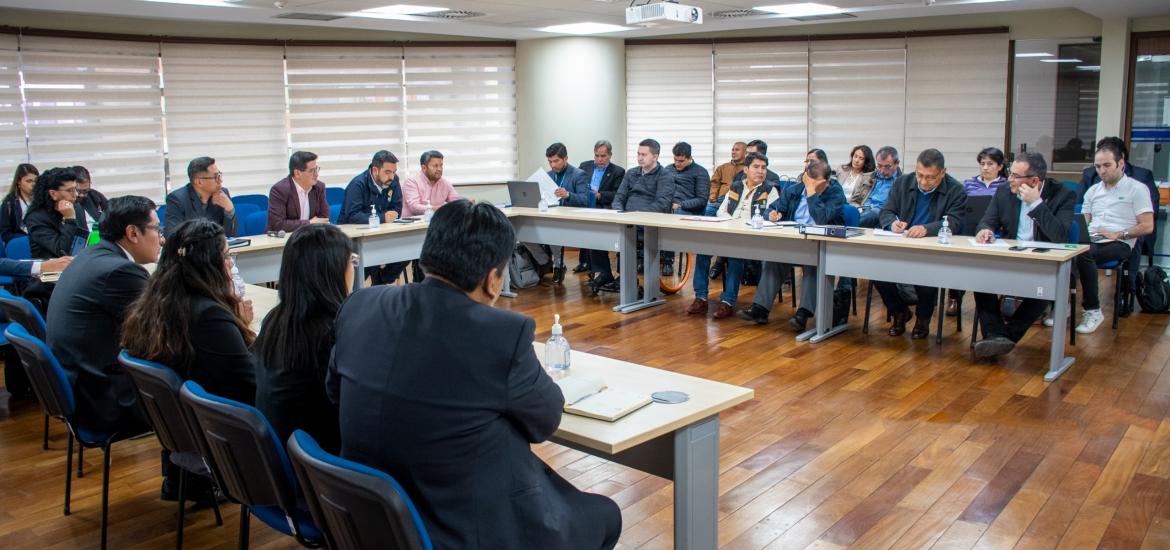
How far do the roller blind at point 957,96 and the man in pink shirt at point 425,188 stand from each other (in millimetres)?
4993

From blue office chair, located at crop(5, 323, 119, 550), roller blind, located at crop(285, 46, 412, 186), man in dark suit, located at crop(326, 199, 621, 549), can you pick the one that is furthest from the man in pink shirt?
man in dark suit, located at crop(326, 199, 621, 549)

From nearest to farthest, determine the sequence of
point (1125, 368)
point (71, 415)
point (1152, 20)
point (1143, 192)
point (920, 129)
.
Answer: point (71, 415), point (1125, 368), point (1143, 192), point (1152, 20), point (920, 129)

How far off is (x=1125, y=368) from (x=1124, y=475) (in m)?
1.83

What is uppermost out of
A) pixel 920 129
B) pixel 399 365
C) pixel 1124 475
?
pixel 920 129

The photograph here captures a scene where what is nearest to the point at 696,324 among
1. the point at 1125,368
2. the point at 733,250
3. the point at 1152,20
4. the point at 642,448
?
the point at 733,250

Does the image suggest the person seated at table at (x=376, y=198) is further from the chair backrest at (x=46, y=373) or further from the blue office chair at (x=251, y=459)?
the blue office chair at (x=251, y=459)

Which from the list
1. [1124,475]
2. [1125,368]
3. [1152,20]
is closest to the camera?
[1124,475]

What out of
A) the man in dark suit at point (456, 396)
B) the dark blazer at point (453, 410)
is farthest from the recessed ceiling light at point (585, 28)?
the dark blazer at point (453, 410)

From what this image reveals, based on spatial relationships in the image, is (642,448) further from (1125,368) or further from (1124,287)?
(1124,287)

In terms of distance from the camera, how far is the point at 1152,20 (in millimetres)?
8562

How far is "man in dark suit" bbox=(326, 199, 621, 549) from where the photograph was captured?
1973mm

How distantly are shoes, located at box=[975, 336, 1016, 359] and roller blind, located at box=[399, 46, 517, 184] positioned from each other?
6.22 m

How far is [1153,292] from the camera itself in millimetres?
6789

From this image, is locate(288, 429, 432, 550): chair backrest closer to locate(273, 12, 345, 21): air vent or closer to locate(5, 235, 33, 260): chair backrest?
locate(5, 235, 33, 260): chair backrest
